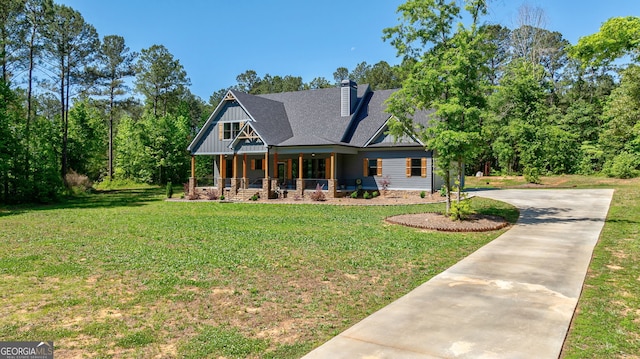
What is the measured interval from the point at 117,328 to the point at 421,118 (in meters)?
24.3

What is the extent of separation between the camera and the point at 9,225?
1619 centimetres

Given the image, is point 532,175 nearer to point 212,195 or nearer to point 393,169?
point 393,169

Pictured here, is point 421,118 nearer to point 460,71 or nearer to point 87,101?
point 460,71

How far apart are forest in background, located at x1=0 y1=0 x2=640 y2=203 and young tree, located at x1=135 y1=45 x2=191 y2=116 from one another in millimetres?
128

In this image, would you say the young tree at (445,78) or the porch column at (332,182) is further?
the porch column at (332,182)

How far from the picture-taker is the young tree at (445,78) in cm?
1433

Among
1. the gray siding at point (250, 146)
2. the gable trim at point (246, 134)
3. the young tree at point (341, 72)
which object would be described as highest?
the young tree at point (341, 72)

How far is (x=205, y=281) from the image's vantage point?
26.3 ft

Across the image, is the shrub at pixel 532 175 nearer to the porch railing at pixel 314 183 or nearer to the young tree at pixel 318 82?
the porch railing at pixel 314 183

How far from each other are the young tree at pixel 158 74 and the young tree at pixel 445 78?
139 feet

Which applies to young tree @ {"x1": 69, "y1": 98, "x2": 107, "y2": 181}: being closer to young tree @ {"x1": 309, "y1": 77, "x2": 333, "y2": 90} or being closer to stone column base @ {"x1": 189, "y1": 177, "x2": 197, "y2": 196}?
stone column base @ {"x1": 189, "y1": 177, "x2": 197, "y2": 196}

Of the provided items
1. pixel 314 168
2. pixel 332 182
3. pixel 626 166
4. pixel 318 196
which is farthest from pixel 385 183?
pixel 626 166

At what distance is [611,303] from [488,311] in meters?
2.19

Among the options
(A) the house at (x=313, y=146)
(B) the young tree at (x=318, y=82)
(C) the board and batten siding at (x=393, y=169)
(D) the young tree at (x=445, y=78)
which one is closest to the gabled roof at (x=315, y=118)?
(A) the house at (x=313, y=146)
